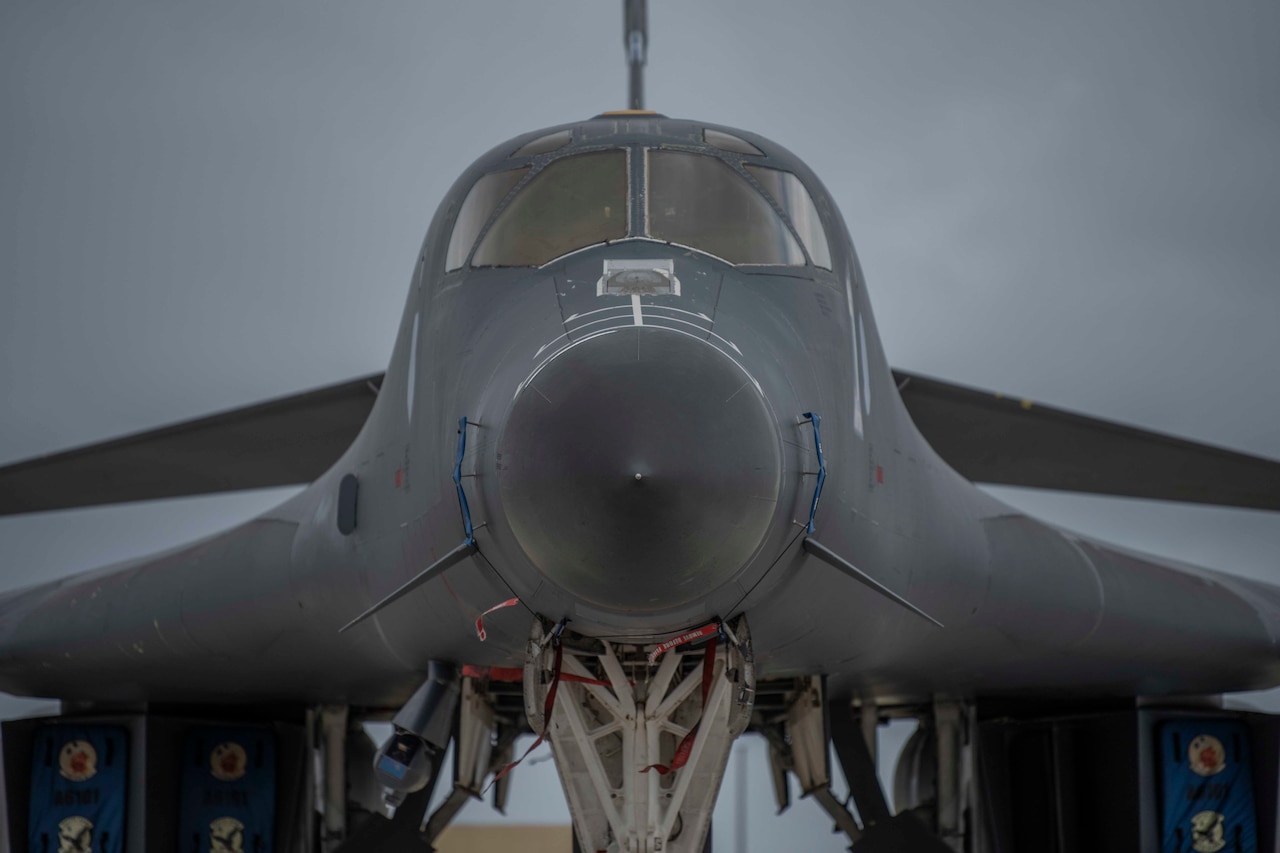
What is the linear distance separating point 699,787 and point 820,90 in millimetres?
9967

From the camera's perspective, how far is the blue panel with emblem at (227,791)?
6.95 metres

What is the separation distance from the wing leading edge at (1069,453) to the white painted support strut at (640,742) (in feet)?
12.5

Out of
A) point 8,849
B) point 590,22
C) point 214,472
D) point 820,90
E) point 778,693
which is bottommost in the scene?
point 8,849

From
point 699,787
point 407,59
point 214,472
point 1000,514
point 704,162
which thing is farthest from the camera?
point 407,59

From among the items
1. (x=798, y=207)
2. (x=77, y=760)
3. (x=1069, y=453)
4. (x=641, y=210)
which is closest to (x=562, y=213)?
(x=641, y=210)

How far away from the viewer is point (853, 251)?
200 inches

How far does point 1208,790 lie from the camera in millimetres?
6535

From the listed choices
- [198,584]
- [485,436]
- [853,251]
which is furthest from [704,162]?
[198,584]

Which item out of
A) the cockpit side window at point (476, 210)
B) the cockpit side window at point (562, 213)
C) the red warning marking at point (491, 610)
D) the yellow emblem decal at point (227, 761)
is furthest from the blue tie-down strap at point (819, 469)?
the yellow emblem decal at point (227, 761)

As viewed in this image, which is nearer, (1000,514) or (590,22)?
(1000,514)

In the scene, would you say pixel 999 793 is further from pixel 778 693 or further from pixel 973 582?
pixel 973 582

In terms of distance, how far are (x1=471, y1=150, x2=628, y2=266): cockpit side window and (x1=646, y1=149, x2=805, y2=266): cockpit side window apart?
12cm

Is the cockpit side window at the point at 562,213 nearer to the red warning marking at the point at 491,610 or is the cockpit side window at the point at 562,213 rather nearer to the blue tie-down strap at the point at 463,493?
the blue tie-down strap at the point at 463,493

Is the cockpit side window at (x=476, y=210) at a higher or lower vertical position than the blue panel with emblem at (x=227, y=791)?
higher
